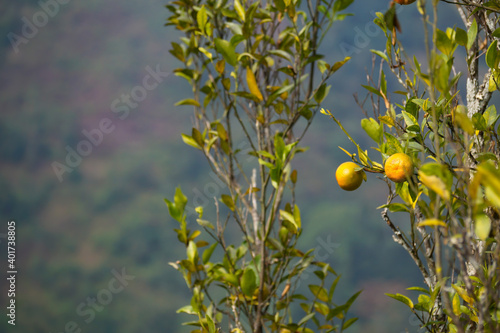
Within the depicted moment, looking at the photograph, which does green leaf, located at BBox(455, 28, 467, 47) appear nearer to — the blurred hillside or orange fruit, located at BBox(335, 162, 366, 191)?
orange fruit, located at BBox(335, 162, 366, 191)

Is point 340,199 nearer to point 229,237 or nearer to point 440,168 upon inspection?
point 229,237

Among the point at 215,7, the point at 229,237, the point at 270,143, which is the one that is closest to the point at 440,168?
the point at 270,143

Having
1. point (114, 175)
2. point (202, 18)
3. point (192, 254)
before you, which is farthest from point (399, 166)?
point (114, 175)

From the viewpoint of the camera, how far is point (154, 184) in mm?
2486

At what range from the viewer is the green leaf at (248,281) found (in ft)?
3.51

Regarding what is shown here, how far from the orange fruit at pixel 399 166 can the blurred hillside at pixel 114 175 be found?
1.61 meters

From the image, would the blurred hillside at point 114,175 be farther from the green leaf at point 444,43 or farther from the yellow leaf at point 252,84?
the green leaf at point 444,43

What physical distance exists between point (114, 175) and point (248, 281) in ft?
5.26

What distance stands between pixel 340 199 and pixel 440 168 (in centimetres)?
199

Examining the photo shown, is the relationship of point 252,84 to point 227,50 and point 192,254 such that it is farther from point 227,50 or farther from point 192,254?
point 192,254

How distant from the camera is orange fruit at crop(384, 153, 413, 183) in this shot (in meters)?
0.66

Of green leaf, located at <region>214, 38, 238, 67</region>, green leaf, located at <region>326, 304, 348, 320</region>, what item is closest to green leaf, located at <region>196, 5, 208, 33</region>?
green leaf, located at <region>214, 38, 238, 67</region>

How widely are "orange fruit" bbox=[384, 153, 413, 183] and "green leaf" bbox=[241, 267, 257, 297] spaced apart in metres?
0.49

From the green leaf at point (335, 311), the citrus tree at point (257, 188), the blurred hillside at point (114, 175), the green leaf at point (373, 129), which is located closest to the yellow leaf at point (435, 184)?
the green leaf at point (373, 129)
